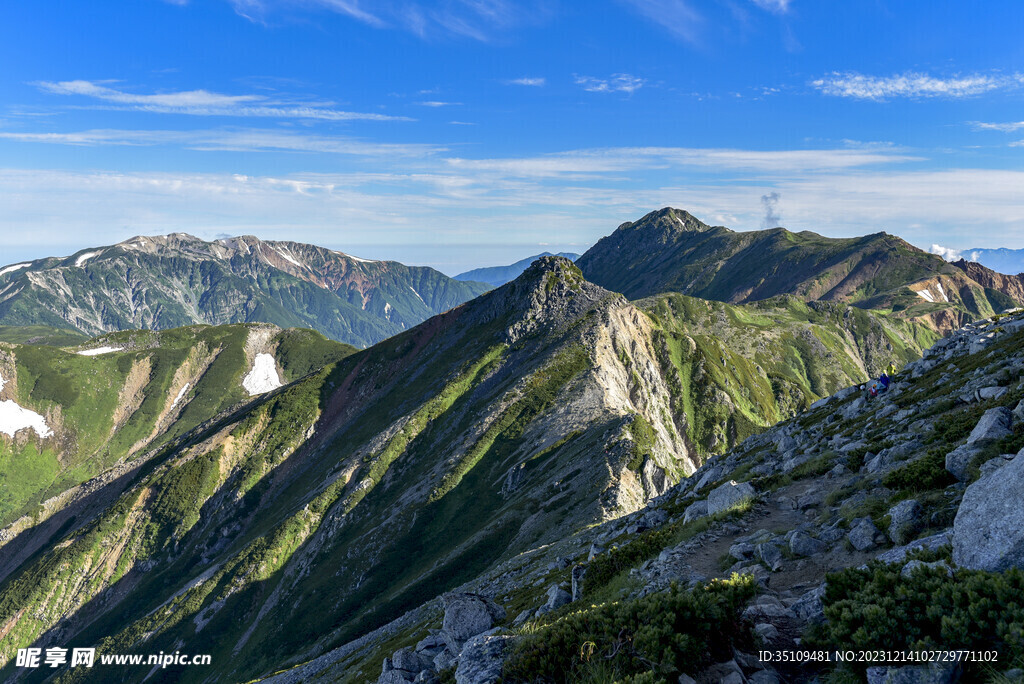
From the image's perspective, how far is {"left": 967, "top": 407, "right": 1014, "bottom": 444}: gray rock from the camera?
17812 millimetres

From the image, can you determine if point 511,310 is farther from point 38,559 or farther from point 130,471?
point 38,559

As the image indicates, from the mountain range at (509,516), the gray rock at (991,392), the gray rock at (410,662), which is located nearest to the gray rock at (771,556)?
the mountain range at (509,516)

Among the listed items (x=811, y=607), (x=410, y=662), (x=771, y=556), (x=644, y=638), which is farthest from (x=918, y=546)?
(x=410, y=662)

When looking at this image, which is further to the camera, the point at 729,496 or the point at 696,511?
the point at 696,511

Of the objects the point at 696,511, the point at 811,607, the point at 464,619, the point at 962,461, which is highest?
the point at 962,461

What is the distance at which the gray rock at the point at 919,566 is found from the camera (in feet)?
37.3

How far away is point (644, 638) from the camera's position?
40.9 feet

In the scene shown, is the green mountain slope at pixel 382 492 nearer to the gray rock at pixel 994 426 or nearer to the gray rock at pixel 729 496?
the gray rock at pixel 729 496

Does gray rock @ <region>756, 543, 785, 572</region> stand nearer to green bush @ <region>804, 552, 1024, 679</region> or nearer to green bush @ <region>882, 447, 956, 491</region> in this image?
green bush @ <region>804, 552, 1024, 679</region>

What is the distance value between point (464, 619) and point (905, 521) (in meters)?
18.4

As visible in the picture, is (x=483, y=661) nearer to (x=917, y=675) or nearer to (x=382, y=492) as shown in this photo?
(x=917, y=675)

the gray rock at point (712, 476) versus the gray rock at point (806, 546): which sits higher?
the gray rock at point (806, 546)

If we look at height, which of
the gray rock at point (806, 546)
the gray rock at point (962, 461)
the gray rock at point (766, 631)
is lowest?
the gray rock at point (766, 631)

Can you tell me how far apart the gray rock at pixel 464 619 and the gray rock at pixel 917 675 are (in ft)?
57.4
